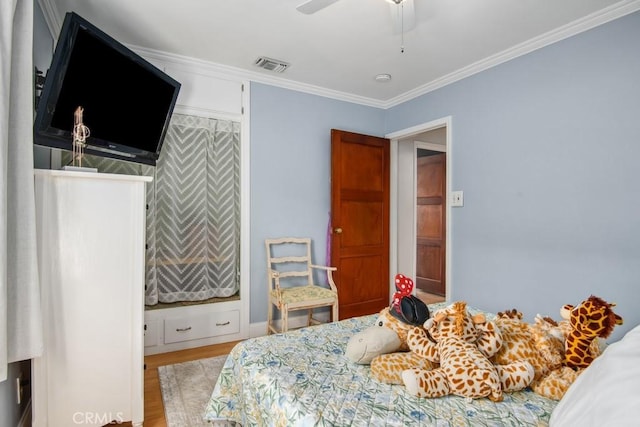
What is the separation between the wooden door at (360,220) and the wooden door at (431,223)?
65.3 inches

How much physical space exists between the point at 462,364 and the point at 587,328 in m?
0.46

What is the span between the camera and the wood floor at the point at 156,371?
192cm

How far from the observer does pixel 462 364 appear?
1.12 meters

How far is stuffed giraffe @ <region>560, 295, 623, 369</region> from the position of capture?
115cm

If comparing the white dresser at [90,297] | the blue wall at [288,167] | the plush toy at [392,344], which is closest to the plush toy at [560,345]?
the plush toy at [392,344]

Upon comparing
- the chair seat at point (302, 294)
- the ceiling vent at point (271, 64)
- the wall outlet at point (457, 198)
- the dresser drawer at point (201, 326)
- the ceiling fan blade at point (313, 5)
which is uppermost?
the ceiling vent at point (271, 64)

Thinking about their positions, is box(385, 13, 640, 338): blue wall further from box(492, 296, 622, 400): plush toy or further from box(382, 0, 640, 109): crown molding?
box(492, 296, 622, 400): plush toy

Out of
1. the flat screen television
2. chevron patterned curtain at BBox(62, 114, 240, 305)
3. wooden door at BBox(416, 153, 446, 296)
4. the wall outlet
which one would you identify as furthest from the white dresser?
wooden door at BBox(416, 153, 446, 296)

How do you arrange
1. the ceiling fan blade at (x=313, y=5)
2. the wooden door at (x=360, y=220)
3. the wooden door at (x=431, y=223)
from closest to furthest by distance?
the ceiling fan blade at (x=313, y=5) → the wooden door at (x=360, y=220) → the wooden door at (x=431, y=223)

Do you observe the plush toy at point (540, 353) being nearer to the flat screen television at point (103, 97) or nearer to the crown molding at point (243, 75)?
the flat screen television at point (103, 97)

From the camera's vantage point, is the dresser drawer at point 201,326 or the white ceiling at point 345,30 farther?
the dresser drawer at point 201,326

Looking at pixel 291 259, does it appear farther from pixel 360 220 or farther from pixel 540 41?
pixel 540 41

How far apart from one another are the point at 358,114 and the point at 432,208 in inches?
89.8

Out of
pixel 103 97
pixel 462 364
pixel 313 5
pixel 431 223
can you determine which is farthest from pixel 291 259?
pixel 431 223
